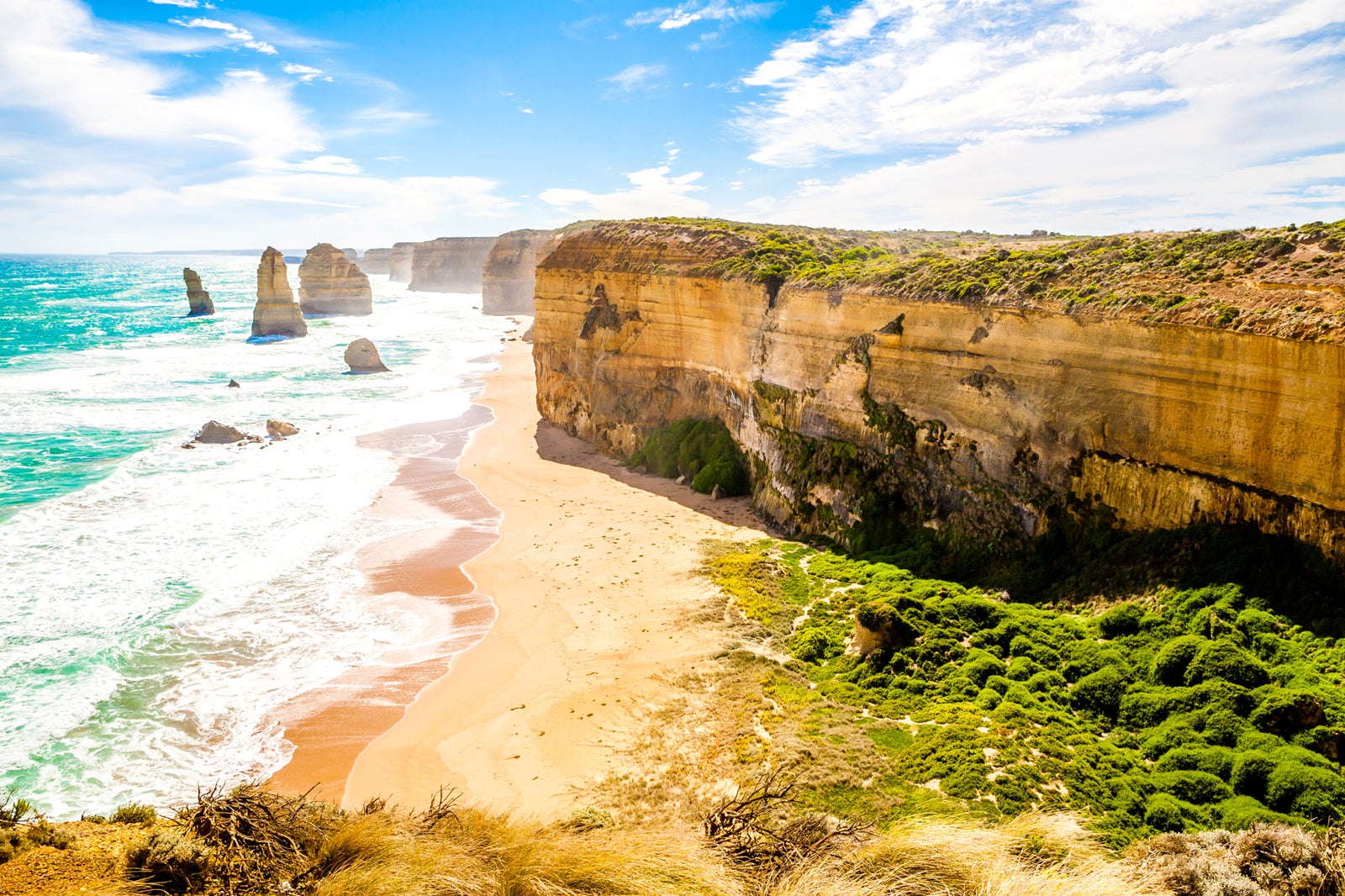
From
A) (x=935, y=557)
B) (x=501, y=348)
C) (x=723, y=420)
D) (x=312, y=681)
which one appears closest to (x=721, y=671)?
(x=935, y=557)

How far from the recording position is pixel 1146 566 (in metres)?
13.9

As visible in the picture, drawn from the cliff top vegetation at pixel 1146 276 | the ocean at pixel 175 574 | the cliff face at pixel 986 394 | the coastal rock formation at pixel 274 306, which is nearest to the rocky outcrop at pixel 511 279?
the coastal rock formation at pixel 274 306

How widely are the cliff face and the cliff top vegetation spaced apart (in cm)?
7

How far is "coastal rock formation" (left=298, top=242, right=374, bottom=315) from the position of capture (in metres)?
90.6

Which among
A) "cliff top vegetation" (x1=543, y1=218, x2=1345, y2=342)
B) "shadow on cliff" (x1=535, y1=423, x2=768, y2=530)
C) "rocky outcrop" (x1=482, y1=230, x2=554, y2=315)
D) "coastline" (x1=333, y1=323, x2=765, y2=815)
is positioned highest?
"rocky outcrop" (x1=482, y1=230, x2=554, y2=315)

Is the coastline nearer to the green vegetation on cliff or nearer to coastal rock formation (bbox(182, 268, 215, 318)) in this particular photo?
the green vegetation on cliff

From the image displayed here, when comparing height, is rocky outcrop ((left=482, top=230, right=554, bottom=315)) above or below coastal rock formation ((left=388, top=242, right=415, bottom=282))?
below

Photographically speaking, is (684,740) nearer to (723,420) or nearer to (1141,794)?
(1141,794)

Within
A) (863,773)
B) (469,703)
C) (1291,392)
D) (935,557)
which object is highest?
(1291,392)

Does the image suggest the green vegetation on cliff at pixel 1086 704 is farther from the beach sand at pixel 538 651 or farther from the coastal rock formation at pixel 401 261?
the coastal rock formation at pixel 401 261

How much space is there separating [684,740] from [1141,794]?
654 centimetres

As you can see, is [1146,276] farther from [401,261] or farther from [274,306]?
[401,261]

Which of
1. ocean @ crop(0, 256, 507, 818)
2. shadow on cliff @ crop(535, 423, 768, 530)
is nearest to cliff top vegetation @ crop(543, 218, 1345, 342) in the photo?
shadow on cliff @ crop(535, 423, 768, 530)

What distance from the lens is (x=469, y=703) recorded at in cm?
1469
